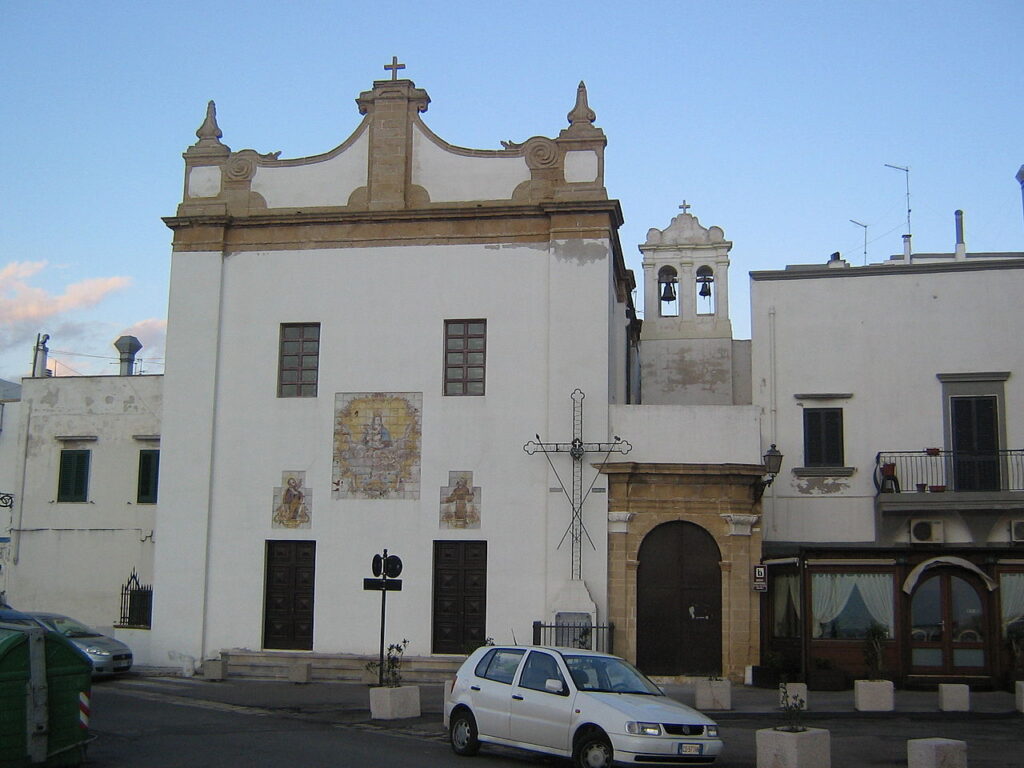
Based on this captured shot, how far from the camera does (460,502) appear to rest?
24.4m

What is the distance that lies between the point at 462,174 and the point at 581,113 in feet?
9.37

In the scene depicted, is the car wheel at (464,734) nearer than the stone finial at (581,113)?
Yes

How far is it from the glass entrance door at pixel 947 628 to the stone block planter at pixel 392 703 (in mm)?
10159

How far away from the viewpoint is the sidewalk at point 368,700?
18.8 meters

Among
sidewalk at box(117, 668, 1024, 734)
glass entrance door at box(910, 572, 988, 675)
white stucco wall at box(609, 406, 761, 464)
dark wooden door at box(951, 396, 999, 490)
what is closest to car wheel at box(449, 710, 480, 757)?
sidewalk at box(117, 668, 1024, 734)

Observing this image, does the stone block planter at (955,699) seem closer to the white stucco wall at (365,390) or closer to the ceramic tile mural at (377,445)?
the white stucco wall at (365,390)

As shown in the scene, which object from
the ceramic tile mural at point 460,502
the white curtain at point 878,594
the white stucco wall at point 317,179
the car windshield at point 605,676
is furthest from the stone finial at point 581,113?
the car windshield at point 605,676

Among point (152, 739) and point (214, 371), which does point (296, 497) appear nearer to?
point (214, 371)

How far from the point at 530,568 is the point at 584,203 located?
7515 mm

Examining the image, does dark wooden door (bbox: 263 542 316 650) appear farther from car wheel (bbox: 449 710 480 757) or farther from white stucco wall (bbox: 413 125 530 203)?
car wheel (bbox: 449 710 480 757)

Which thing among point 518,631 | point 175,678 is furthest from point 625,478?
point 175,678

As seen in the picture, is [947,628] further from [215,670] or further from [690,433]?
[215,670]

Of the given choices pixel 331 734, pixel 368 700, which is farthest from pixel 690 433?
pixel 331 734

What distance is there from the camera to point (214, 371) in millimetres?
25656
